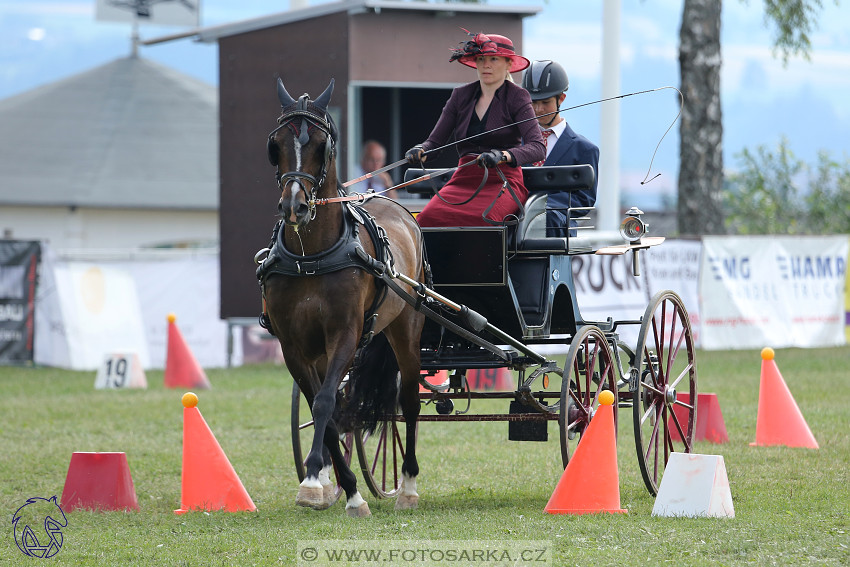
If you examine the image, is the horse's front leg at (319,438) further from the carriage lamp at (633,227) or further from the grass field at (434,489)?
the carriage lamp at (633,227)

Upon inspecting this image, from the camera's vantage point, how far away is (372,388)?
22.4ft

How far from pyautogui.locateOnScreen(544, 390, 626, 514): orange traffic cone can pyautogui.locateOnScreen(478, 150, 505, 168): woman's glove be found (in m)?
1.42

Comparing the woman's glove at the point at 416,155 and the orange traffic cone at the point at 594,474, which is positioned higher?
the woman's glove at the point at 416,155

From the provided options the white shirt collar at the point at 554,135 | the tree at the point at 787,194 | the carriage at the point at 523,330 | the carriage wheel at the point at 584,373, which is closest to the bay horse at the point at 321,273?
the carriage at the point at 523,330

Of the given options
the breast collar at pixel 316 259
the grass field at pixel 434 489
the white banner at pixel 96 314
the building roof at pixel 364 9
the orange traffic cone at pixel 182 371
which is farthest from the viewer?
the white banner at pixel 96 314

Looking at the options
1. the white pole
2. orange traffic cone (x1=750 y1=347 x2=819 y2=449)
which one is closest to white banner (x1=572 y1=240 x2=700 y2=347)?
the white pole

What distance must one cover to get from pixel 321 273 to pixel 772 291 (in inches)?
534

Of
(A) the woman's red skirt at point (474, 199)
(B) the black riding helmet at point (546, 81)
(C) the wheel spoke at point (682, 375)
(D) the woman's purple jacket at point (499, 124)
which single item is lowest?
(C) the wheel spoke at point (682, 375)

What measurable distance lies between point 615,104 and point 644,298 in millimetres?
3094

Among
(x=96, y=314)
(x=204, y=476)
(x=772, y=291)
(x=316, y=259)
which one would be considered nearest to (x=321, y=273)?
(x=316, y=259)

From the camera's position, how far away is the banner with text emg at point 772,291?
17.6 meters

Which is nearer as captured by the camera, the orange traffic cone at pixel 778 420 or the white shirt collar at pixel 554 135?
the white shirt collar at pixel 554 135

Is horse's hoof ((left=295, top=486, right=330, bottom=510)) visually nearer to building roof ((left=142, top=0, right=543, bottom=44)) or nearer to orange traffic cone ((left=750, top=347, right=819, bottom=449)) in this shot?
orange traffic cone ((left=750, top=347, right=819, bottom=449))

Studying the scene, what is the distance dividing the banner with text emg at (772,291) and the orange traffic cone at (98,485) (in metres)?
12.2
